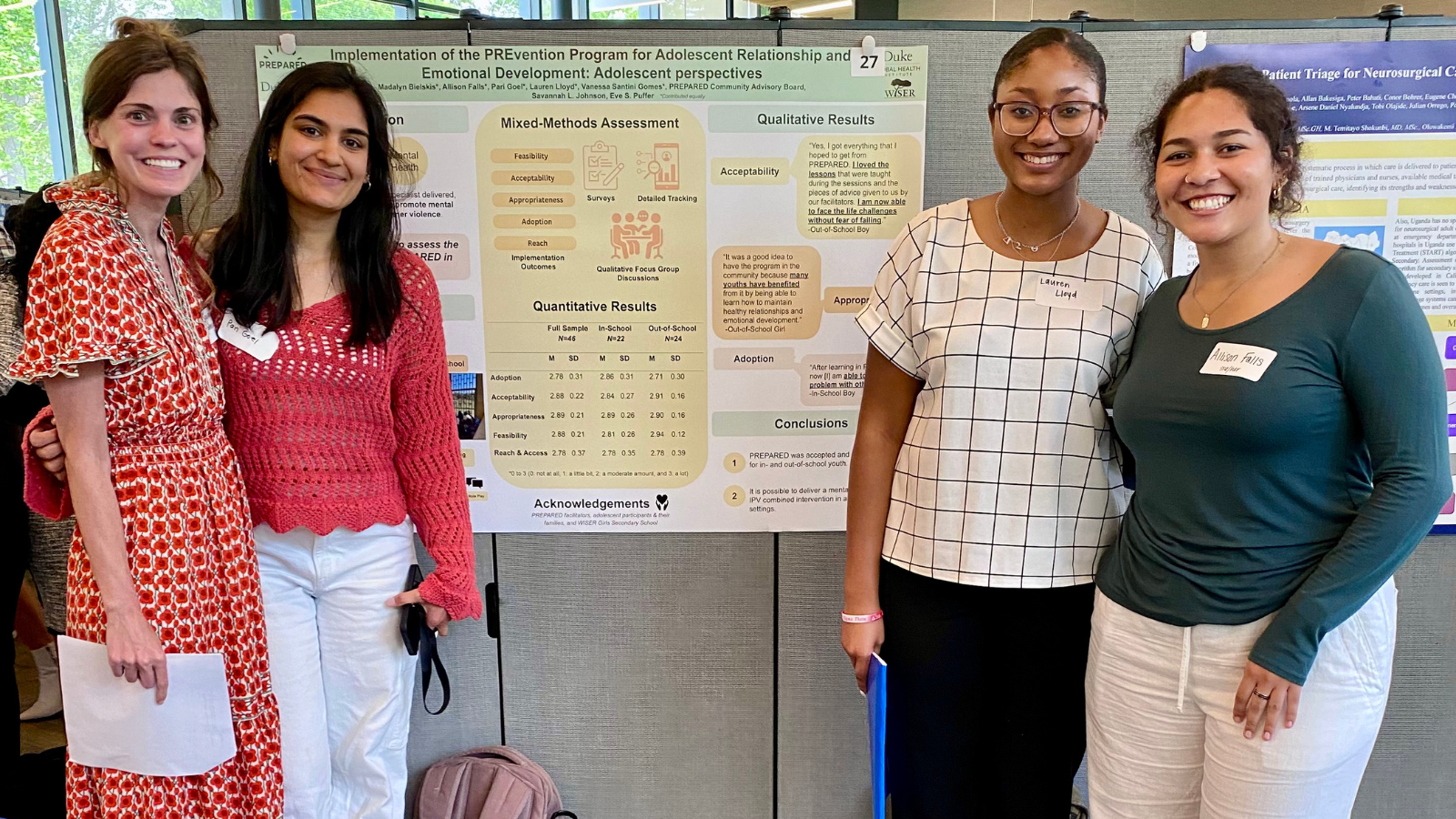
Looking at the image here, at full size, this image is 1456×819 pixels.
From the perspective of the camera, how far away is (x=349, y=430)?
1.38 metres

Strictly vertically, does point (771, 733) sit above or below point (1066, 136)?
below

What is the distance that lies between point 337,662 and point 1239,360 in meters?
1.47

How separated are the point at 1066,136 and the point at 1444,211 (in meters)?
1.20

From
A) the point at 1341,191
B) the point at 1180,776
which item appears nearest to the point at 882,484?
the point at 1180,776

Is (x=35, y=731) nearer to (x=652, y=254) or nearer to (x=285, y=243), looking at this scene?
(x=285, y=243)

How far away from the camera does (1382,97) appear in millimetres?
1771

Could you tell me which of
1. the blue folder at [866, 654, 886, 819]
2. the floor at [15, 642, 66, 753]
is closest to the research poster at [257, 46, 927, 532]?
the blue folder at [866, 654, 886, 819]

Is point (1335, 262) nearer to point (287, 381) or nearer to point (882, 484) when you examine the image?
point (882, 484)

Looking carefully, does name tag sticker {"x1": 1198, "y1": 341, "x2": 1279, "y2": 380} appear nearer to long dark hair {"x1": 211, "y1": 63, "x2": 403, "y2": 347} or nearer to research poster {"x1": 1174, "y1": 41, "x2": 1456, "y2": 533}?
research poster {"x1": 1174, "y1": 41, "x2": 1456, "y2": 533}

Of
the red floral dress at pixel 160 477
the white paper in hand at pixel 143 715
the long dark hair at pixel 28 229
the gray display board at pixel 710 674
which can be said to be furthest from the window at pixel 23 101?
the white paper in hand at pixel 143 715

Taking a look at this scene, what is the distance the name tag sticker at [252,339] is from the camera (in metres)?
1.31

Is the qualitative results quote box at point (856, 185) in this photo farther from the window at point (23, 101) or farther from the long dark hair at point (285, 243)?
the window at point (23, 101)

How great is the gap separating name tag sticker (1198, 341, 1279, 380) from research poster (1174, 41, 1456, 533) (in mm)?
863

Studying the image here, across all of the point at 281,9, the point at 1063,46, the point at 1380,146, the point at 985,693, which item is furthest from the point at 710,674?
the point at 281,9
